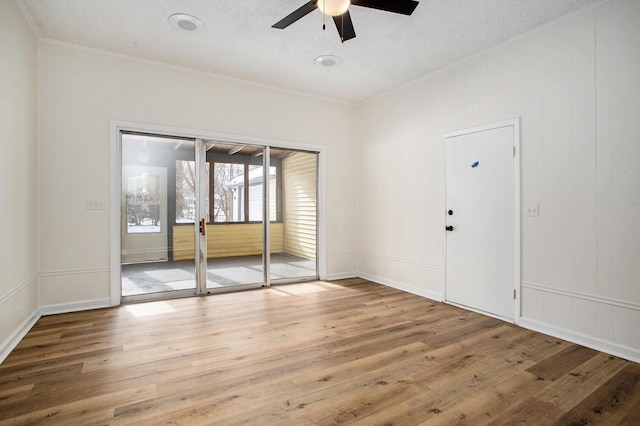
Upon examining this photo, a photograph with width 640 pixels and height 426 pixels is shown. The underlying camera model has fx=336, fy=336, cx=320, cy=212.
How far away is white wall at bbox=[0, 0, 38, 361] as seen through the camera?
2835mm

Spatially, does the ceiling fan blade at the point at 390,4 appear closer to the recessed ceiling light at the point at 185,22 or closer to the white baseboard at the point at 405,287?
the recessed ceiling light at the point at 185,22

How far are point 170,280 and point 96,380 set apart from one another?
7.61ft

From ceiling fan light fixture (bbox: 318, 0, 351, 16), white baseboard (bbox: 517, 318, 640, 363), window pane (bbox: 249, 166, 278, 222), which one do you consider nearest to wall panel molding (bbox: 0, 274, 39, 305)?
window pane (bbox: 249, 166, 278, 222)

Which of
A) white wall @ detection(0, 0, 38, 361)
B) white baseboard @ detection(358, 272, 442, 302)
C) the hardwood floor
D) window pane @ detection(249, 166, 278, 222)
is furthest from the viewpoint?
window pane @ detection(249, 166, 278, 222)

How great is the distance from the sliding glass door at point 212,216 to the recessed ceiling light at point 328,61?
1.53 metres

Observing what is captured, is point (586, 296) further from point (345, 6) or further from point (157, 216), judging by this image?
point (157, 216)

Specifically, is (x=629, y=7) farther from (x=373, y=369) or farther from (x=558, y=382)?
(x=373, y=369)

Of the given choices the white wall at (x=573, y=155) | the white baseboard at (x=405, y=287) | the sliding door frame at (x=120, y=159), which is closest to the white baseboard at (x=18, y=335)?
the sliding door frame at (x=120, y=159)

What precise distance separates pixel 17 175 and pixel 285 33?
2981 mm

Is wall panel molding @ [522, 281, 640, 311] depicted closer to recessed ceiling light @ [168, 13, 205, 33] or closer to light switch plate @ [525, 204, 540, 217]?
light switch plate @ [525, 204, 540, 217]

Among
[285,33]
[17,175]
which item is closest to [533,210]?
[285,33]

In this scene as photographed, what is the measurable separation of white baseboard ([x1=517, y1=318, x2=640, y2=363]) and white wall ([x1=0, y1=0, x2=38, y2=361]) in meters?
4.84

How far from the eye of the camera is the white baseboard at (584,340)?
9.21 feet

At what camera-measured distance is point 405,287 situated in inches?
199
